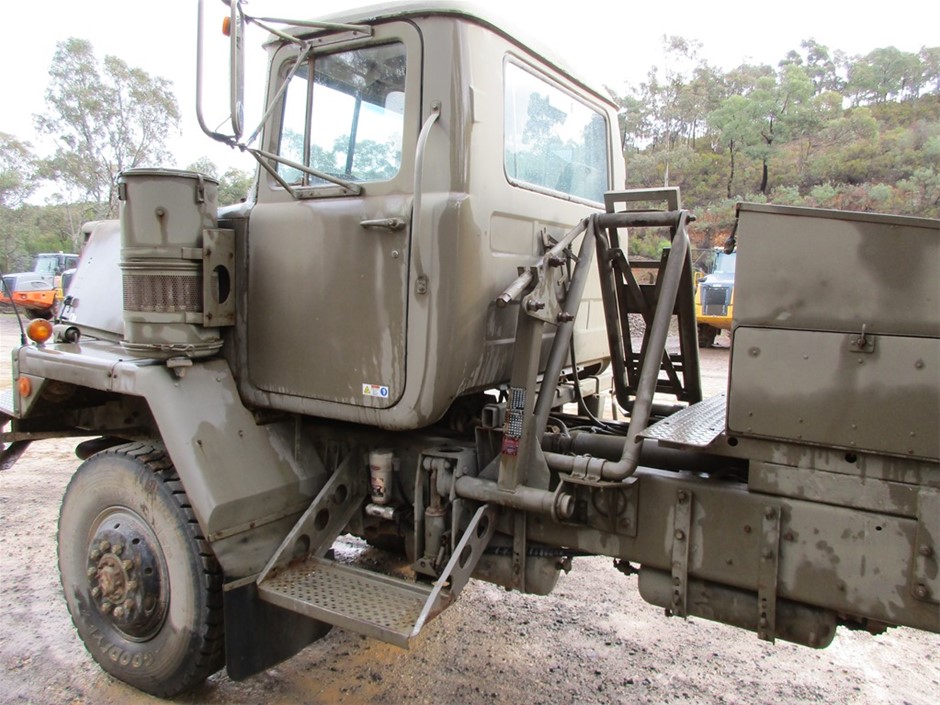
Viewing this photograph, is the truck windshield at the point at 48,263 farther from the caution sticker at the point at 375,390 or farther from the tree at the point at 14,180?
the caution sticker at the point at 375,390

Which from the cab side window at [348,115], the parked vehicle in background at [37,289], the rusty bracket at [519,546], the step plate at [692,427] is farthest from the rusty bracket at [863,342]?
the parked vehicle in background at [37,289]

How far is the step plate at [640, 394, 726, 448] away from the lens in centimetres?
235

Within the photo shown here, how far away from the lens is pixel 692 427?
2.67 meters

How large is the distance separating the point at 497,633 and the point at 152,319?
2.21 m

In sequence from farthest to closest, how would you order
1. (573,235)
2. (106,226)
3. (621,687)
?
1. (106,226)
2. (621,687)
3. (573,235)

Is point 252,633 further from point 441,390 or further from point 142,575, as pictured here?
point 441,390

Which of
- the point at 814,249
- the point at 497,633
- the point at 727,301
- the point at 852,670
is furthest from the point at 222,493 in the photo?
the point at 727,301

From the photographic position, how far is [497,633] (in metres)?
3.60

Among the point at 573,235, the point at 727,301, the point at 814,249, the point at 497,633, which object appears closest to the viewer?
the point at 814,249

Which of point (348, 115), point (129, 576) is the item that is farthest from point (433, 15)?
point (129, 576)

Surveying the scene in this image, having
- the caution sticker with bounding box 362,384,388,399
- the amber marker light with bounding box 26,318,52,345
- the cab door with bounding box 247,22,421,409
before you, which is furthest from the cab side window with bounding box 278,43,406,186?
the amber marker light with bounding box 26,318,52,345

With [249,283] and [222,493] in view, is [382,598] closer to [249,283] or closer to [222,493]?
[222,493]

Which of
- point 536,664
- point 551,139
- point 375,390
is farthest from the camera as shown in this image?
point 551,139

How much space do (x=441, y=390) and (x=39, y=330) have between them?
204 centimetres
